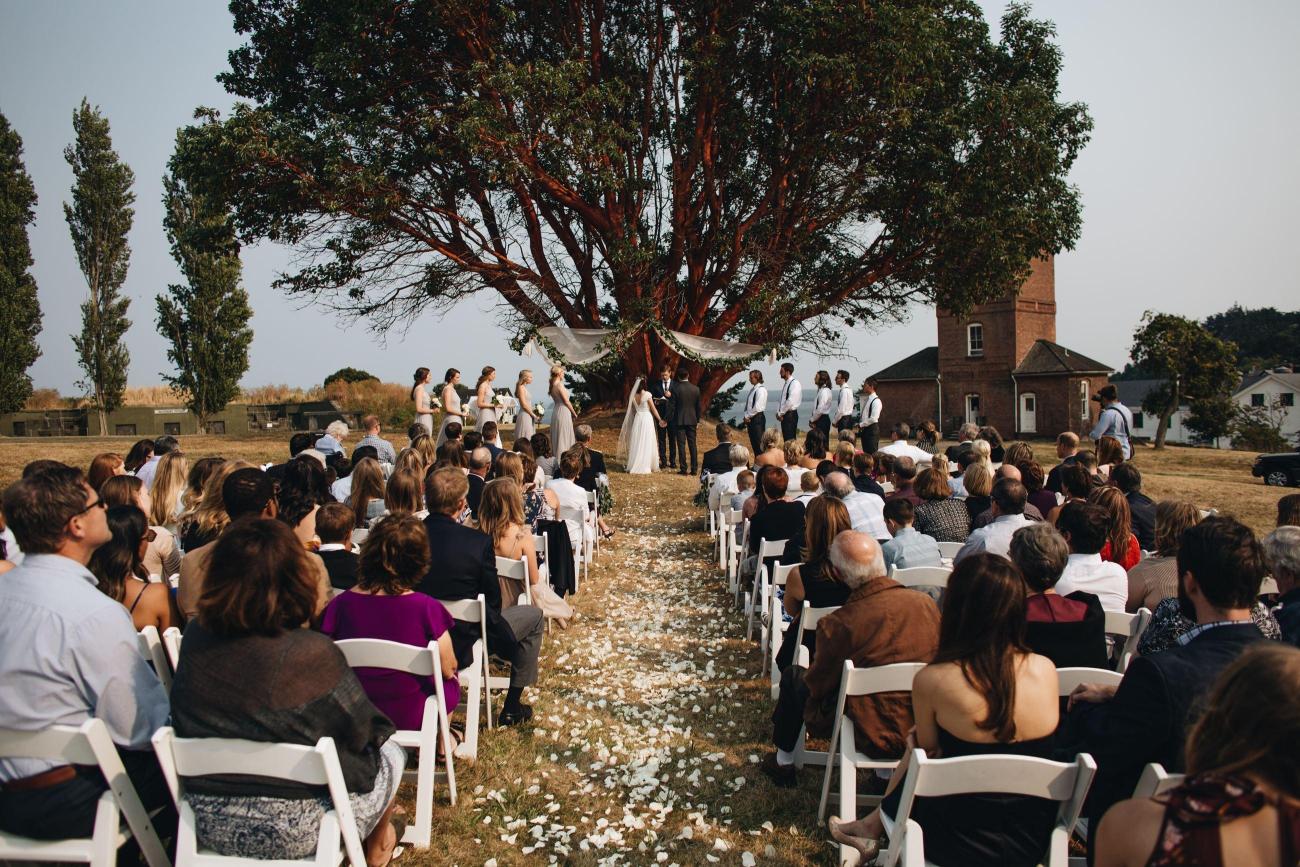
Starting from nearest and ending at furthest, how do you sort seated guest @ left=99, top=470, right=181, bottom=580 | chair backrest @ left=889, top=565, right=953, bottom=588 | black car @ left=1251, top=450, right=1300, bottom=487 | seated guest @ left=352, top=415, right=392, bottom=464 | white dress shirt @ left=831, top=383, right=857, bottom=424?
seated guest @ left=99, top=470, right=181, bottom=580, chair backrest @ left=889, top=565, right=953, bottom=588, seated guest @ left=352, top=415, right=392, bottom=464, white dress shirt @ left=831, top=383, right=857, bottom=424, black car @ left=1251, top=450, right=1300, bottom=487

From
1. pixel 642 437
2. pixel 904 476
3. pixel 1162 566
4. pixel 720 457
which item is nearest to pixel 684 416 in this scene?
pixel 642 437

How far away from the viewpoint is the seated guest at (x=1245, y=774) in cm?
149

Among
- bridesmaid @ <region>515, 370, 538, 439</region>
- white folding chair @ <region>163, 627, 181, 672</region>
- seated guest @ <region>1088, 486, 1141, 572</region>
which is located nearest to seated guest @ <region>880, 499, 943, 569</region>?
seated guest @ <region>1088, 486, 1141, 572</region>

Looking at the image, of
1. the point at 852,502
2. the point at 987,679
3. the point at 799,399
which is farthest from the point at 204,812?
the point at 799,399

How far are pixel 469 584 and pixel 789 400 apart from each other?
1215 cm

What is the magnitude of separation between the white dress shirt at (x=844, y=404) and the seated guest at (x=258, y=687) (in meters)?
14.1

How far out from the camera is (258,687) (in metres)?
2.63

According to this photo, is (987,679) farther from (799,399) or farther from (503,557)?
(799,399)

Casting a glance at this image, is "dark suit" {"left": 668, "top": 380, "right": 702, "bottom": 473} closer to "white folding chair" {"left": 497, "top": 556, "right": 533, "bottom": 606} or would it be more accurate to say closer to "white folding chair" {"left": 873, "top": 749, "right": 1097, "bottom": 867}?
"white folding chair" {"left": 497, "top": 556, "right": 533, "bottom": 606}

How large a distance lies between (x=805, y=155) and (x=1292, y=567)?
53.2ft

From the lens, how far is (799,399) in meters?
16.1

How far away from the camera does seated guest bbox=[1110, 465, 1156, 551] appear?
21.0 ft

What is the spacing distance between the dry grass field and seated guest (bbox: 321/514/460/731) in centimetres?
66

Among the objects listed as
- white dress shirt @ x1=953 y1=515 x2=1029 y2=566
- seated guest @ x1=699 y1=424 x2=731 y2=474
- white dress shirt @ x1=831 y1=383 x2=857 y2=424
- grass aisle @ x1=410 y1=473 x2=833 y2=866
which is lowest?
grass aisle @ x1=410 y1=473 x2=833 y2=866
